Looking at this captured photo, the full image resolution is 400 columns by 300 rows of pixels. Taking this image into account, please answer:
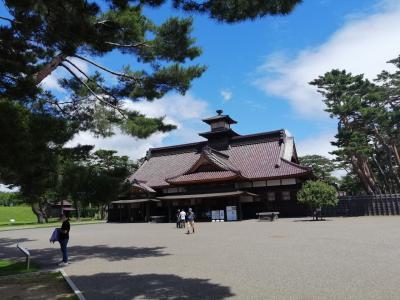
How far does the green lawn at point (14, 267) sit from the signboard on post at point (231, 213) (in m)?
21.0

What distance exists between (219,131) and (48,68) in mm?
30301

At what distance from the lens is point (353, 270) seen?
8.04m

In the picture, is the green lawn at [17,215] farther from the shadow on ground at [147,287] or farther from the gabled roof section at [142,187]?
the shadow on ground at [147,287]

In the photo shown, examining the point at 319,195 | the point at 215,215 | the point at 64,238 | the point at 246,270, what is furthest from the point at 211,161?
the point at 246,270

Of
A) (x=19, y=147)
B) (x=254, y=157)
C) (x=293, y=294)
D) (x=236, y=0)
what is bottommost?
(x=293, y=294)

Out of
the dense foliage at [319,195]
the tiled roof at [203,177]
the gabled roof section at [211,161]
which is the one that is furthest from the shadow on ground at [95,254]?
the gabled roof section at [211,161]

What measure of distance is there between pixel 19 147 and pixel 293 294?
→ 5.76 metres

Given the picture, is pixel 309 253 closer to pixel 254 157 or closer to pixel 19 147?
pixel 19 147

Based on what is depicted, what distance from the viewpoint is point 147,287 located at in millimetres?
7480

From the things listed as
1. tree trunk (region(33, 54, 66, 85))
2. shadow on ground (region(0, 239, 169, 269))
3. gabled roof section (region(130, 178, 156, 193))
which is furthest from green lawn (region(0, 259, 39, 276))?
gabled roof section (region(130, 178, 156, 193))

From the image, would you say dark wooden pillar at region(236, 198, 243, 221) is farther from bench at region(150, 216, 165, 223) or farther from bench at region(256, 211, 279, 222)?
bench at region(150, 216, 165, 223)

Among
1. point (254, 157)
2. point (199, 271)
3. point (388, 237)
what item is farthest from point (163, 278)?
point (254, 157)

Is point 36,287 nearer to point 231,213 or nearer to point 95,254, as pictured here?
point 95,254

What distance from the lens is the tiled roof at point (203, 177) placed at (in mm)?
32594
